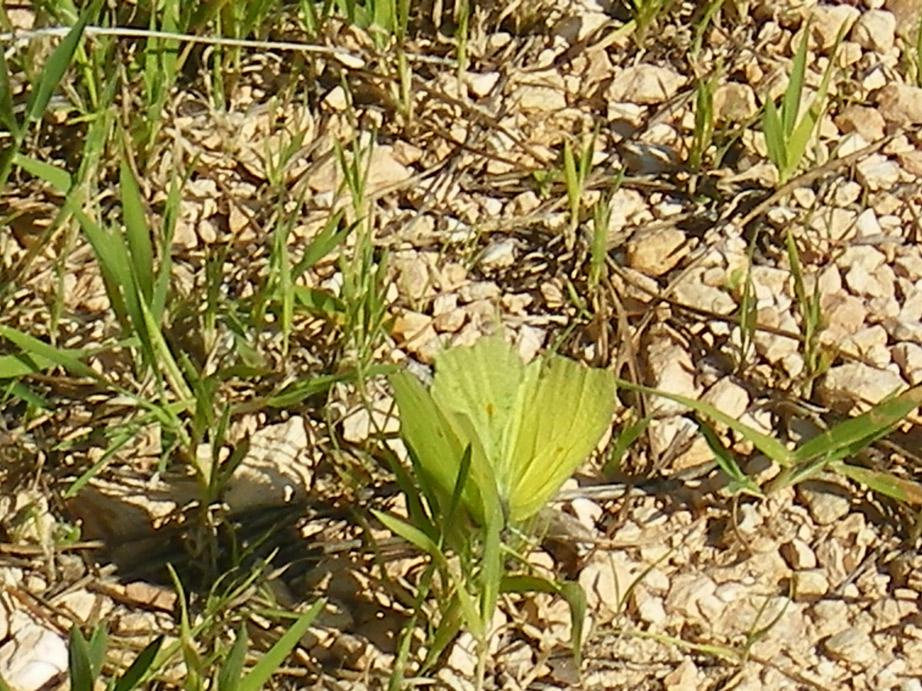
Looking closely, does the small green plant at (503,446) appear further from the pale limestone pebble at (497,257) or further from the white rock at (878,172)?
the white rock at (878,172)

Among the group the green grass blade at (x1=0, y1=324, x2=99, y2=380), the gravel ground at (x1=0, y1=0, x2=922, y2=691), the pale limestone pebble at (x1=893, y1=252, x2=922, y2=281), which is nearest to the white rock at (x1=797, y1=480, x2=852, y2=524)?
the gravel ground at (x1=0, y1=0, x2=922, y2=691)

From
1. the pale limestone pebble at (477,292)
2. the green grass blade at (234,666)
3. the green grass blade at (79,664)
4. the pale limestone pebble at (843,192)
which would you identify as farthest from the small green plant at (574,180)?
the green grass blade at (79,664)

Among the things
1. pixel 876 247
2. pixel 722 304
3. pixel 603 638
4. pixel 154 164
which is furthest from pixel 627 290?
pixel 154 164

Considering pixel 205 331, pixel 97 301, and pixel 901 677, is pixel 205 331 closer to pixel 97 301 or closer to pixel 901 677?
pixel 97 301

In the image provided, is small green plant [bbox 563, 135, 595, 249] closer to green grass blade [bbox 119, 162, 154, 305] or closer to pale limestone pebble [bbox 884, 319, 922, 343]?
pale limestone pebble [bbox 884, 319, 922, 343]

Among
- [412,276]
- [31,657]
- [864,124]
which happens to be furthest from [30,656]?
[864,124]
